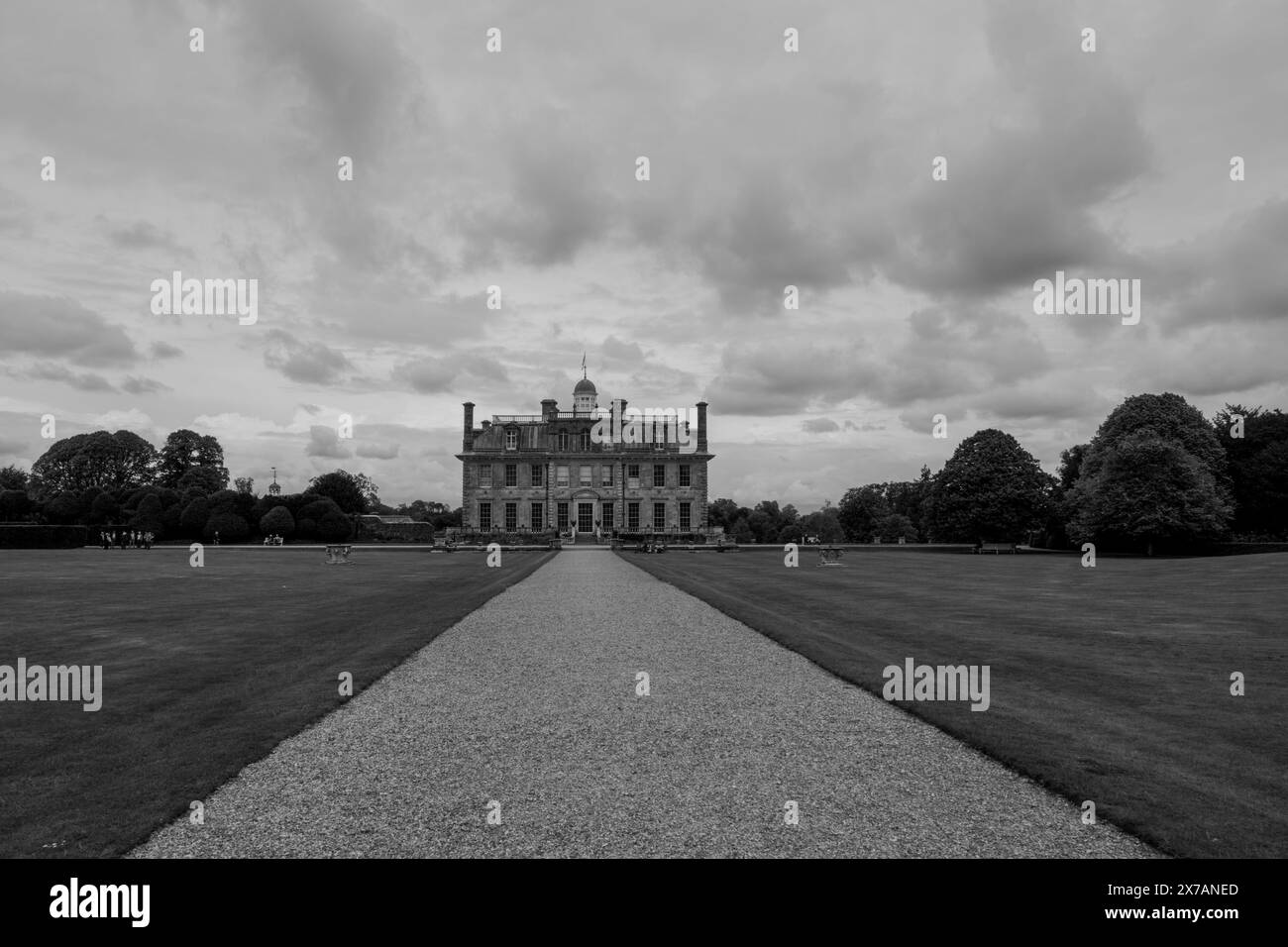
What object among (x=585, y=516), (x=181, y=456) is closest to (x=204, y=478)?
(x=181, y=456)

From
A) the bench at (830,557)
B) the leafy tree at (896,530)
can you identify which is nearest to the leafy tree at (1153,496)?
the bench at (830,557)

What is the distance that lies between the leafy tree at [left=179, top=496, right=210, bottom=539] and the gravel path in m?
63.9

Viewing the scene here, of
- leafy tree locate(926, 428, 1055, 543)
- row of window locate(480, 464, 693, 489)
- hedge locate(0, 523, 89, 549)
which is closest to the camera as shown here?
hedge locate(0, 523, 89, 549)

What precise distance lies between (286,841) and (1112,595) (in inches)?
861

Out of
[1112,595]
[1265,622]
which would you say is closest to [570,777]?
[1265,622]

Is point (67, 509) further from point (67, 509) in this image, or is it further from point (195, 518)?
point (195, 518)

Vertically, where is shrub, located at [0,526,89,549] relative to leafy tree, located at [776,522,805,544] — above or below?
above

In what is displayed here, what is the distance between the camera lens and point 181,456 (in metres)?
86.9

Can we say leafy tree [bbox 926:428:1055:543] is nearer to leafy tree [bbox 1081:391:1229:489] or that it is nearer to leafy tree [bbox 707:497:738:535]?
leafy tree [bbox 1081:391:1229:489]

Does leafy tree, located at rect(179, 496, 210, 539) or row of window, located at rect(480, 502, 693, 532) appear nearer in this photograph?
leafy tree, located at rect(179, 496, 210, 539)

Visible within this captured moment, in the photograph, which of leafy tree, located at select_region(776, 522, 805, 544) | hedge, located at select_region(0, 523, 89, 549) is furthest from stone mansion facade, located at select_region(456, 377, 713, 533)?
hedge, located at select_region(0, 523, 89, 549)

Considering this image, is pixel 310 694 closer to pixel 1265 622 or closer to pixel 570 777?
pixel 570 777

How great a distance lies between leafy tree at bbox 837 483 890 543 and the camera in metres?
93.2
